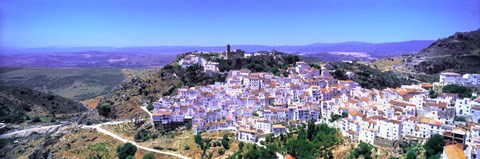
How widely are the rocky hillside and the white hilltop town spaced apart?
20765 mm

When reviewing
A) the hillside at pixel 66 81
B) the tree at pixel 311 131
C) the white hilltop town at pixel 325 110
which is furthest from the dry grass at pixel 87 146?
the hillside at pixel 66 81

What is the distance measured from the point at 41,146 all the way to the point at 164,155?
11.2 metres

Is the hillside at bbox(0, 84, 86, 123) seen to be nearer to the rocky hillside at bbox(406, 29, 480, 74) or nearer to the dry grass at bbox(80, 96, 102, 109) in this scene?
the dry grass at bbox(80, 96, 102, 109)

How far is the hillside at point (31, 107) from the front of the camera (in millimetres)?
37156

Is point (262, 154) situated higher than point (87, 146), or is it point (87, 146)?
point (262, 154)

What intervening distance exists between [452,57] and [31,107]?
60661mm

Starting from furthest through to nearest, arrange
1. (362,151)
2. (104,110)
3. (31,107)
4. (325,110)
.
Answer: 1. (31,107)
2. (104,110)
3. (325,110)
4. (362,151)

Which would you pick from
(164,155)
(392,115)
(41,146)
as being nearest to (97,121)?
(41,146)

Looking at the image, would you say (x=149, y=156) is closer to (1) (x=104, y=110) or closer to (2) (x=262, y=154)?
(2) (x=262, y=154)

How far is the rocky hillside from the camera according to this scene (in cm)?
5087

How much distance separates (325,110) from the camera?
1078 inches

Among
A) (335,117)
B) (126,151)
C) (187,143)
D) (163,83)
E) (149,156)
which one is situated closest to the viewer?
(149,156)

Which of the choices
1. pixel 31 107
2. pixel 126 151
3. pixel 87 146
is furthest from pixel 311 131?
pixel 31 107

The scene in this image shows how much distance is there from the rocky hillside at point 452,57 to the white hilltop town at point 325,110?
2076cm
